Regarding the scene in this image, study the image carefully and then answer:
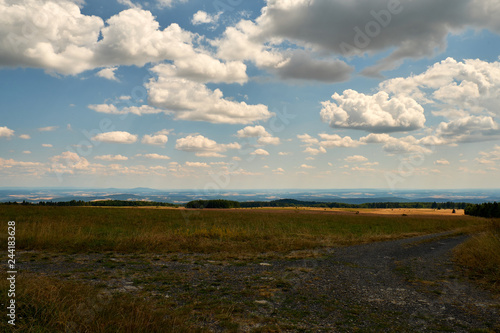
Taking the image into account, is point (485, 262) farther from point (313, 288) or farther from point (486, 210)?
point (486, 210)

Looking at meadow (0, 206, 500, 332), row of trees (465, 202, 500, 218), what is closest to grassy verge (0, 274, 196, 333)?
meadow (0, 206, 500, 332)

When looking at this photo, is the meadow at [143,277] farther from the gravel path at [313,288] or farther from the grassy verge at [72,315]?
the gravel path at [313,288]

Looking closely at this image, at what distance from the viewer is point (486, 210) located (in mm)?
77188

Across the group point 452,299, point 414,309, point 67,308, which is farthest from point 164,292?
point 452,299

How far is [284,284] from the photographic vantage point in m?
9.88

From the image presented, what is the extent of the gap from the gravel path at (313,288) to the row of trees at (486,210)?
8071 centimetres

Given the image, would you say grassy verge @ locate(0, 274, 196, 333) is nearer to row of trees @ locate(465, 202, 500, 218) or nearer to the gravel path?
the gravel path

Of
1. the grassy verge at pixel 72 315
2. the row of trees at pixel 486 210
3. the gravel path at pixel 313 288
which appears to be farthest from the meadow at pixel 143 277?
the row of trees at pixel 486 210

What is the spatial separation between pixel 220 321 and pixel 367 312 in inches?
156

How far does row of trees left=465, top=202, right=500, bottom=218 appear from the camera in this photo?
7412cm

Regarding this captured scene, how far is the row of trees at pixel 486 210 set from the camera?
243 feet

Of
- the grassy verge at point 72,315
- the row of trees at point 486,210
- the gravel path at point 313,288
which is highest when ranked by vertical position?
the grassy verge at point 72,315

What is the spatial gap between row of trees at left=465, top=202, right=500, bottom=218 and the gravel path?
265 ft

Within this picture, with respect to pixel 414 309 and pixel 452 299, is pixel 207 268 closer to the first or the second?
pixel 414 309
